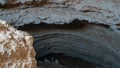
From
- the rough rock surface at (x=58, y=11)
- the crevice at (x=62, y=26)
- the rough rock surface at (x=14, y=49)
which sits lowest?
the crevice at (x=62, y=26)

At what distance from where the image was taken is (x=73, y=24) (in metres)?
1.61

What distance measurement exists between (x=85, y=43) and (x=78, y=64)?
1.02 ft

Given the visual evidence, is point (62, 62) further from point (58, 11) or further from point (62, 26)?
point (58, 11)

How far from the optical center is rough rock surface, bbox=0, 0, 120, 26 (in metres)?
1.41

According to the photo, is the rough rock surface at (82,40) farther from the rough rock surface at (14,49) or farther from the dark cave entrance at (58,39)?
the rough rock surface at (14,49)

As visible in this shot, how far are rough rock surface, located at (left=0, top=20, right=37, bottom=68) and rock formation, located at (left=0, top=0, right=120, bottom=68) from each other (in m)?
0.59

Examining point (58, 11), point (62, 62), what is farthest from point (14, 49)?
point (62, 62)

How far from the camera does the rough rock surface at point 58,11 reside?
141cm

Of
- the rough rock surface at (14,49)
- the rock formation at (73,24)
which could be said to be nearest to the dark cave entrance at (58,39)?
the rock formation at (73,24)

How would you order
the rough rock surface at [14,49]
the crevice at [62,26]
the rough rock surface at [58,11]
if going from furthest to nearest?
1. the crevice at [62,26]
2. the rough rock surface at [58,11]
3. the rough rock surface at [14,49]

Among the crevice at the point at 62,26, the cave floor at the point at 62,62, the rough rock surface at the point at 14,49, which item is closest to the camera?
the rough rock surface at the point at 14,49

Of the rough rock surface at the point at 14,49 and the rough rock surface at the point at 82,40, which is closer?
the rough rock surface at the point at 14,49

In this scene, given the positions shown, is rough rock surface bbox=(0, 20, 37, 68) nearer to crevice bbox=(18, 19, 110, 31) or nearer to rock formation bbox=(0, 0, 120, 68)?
rock formation bbox=(0, 0, 120, 68)

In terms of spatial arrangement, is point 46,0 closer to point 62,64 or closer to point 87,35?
point 87,35
